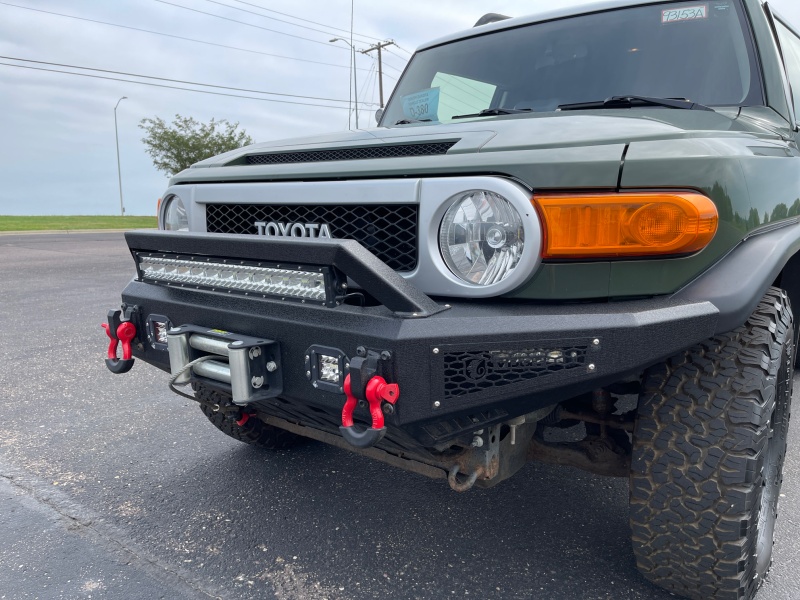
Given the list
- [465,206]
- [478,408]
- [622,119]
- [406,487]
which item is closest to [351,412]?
[478,408]

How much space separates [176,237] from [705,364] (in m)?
1.61

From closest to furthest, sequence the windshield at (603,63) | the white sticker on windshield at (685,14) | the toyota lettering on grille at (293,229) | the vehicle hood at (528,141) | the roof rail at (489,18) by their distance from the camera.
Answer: the vehicle hood at (528,141) < the toyota lettering on grille at (293,229) < the windshield at (603,63) < the white sticker on windshield at (685,14) < the roof rail at (489,18)

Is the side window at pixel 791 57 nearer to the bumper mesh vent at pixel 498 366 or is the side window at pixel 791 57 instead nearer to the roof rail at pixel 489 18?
the roof rail at pixel 489 18

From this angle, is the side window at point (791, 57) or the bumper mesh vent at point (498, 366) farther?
the side window at point (791, 57)

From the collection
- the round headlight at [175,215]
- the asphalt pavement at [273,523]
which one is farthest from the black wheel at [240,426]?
the round headlight at [175,215]

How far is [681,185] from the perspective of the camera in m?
1.60

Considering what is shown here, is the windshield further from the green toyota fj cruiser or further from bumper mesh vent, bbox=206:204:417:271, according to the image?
bumper mesh vent, bbox=206:204:417:271

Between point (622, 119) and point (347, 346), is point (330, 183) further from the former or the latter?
point (622, 119)

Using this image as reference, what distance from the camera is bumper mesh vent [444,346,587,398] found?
1562 mm

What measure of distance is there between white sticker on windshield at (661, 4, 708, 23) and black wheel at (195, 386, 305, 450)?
2383 millimetres

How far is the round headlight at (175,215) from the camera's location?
2.52 meters

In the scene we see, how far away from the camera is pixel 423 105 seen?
10.8 ft

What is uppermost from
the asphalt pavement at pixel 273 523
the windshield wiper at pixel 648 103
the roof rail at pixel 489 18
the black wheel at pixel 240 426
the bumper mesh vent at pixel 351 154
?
the roof rail at pixel 489 18

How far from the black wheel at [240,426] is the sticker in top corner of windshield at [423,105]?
1667mm
